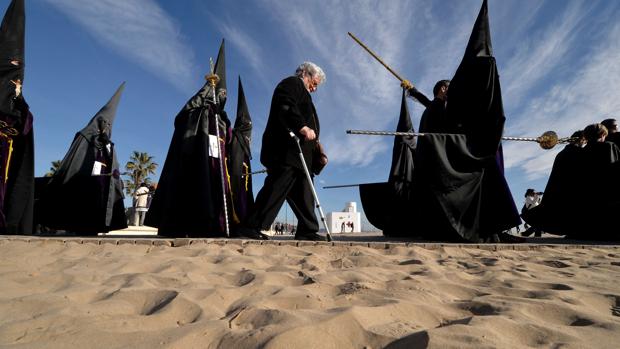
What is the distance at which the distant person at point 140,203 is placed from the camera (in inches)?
465

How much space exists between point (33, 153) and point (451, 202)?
5.70 meters

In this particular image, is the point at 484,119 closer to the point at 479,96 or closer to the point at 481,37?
the point at 479,96

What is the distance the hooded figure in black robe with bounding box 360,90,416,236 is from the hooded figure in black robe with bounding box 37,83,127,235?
451 centimetres

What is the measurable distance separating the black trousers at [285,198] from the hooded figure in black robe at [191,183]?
2.86ft

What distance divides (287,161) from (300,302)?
8.57 feet

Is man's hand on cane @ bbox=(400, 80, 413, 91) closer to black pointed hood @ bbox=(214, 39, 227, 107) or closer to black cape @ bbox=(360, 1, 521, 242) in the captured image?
black cape @ bbox=(360, 1, 521, 242)

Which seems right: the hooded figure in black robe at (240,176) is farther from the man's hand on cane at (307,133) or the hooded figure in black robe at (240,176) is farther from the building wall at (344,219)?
the building wall at (344,219)

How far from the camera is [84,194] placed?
5637mm

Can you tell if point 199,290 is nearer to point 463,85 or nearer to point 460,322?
point 460,322

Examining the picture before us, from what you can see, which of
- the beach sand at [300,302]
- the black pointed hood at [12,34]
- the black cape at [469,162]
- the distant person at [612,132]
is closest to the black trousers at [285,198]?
the beach sand at [300,302]

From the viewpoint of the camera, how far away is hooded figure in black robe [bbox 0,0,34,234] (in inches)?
173

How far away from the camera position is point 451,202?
4.09m

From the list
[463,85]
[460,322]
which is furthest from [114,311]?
[463,85]

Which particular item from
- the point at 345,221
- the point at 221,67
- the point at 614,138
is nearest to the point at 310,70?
the point at 221,67
